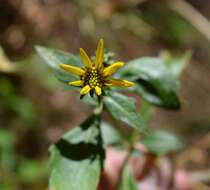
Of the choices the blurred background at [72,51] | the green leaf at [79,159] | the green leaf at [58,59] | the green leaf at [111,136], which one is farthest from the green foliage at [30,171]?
the green leaf at [58,59]

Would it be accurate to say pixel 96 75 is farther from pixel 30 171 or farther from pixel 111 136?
pixel 30 171

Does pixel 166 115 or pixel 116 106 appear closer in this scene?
pixel 116 106

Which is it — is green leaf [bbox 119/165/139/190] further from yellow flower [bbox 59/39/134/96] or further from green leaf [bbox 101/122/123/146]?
yellow flower [bbox 59/39/134/96]

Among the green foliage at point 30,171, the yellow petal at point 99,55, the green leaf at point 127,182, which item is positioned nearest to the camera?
the yellow petal at point 99,55

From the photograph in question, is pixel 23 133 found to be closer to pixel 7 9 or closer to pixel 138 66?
pixel 7 9

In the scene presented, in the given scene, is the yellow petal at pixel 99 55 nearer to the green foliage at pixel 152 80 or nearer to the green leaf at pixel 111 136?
the green foliage at pixel 152 80

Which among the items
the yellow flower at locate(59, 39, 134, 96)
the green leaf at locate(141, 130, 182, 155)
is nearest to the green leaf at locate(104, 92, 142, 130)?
the yellow flower at locate(59, 39, 134, 96)

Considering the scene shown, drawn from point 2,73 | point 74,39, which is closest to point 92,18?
point 74,39
